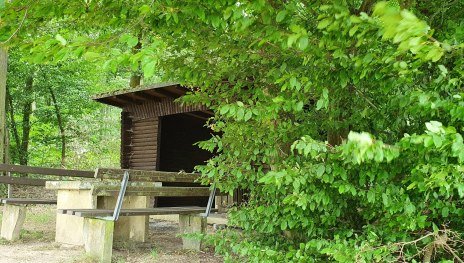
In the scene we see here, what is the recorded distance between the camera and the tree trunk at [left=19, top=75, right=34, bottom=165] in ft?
59.7

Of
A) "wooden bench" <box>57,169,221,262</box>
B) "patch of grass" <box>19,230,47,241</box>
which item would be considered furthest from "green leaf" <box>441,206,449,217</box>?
"patch of grass" <box>19,230,47,241</box>

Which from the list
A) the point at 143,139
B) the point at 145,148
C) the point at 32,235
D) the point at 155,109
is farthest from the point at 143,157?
the point at 32,235

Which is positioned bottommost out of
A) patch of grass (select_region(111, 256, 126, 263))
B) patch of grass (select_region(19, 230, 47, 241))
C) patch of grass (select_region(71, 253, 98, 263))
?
patch of grass (select_region(19, 230, 47, 241))

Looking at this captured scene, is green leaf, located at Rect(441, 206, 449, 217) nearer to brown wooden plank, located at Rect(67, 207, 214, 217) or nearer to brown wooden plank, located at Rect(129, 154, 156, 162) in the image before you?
brown wooden plank, located at Rect(67, 207, 214, 217)

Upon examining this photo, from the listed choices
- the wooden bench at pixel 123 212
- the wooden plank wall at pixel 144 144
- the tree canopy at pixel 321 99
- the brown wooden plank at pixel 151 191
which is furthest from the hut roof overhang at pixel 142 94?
the tree canopy at pixel 321 99

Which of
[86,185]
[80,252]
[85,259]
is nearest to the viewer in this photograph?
[85,259]

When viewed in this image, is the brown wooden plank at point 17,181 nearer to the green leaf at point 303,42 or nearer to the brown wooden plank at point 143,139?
the brown wooden plank at point 143,139

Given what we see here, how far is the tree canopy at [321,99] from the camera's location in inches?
92.1

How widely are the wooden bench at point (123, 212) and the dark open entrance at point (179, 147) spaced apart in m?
5.20

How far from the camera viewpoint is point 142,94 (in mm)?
10719

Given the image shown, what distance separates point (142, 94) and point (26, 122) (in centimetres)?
1030

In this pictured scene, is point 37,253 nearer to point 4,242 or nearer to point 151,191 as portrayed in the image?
point 4,242

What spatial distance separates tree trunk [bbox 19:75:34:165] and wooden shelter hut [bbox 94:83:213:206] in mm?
8185

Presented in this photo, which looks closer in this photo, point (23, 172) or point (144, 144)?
point (23, 172)
